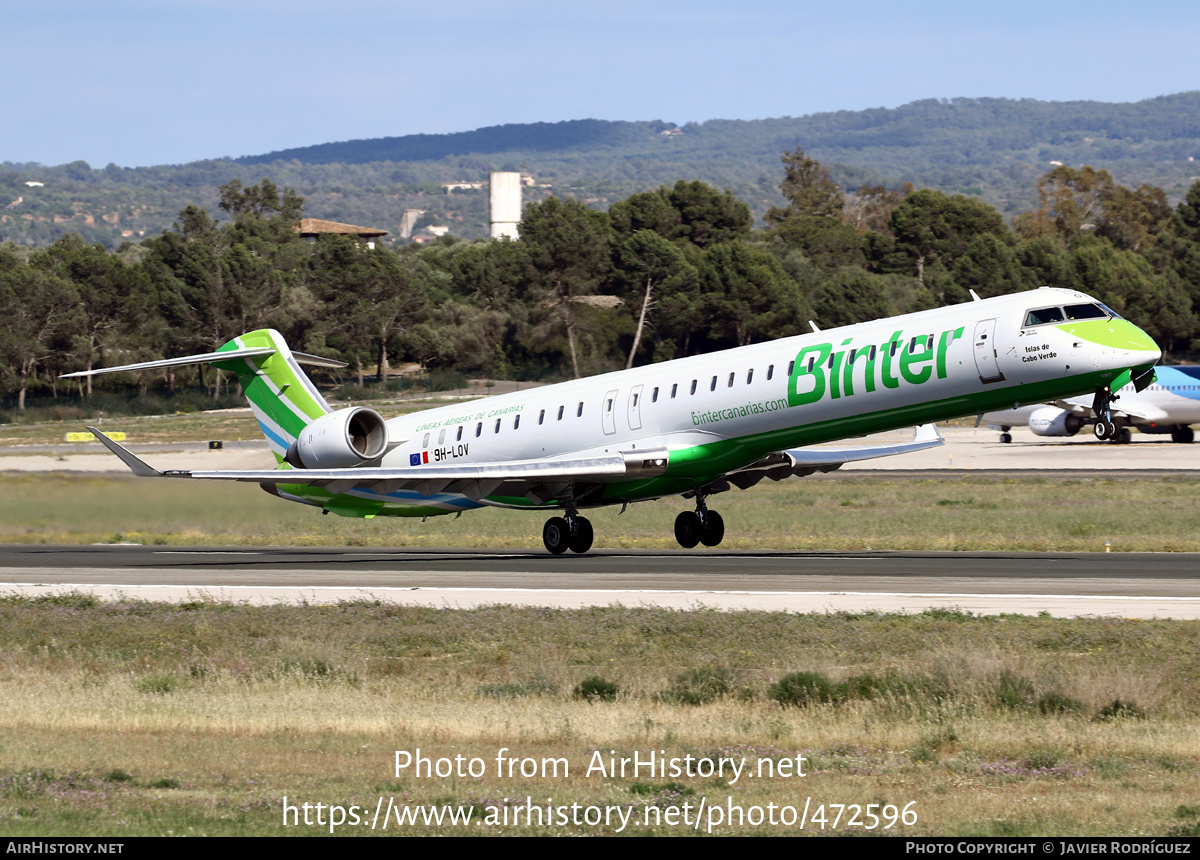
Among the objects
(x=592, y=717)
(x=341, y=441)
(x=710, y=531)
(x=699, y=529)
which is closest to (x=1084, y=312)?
(x=710, y=531)

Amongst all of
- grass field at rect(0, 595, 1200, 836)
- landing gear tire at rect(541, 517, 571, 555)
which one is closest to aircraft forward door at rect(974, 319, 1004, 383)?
grass field at rect(0, 595, 1200, 836)

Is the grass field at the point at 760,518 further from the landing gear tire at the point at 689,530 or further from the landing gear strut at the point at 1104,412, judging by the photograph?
the landing gear strut at the point at 1104,412

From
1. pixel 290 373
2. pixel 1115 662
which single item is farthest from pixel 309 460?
pixel 1115 662

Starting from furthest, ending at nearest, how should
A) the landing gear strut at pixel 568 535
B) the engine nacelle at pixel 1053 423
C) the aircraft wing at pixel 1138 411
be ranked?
the engine nacelle at pixel 1053 423, the aircraft wing at pixel 1138 411, the landing gear strut at pixel 568 535

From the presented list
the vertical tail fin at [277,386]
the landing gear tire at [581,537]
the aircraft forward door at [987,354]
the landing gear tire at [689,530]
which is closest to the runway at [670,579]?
→ the landing gear tire at [581,537]

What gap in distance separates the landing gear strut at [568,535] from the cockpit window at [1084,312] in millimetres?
11626

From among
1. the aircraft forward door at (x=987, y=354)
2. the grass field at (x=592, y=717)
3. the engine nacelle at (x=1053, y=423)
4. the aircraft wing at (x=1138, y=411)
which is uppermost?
the aircraft forward door at (x=987, y=354)

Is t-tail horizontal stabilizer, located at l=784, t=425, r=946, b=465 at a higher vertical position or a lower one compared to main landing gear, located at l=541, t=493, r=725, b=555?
higher

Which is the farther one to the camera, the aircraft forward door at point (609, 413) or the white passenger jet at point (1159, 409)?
the white passenger jet at point (1159, 409)

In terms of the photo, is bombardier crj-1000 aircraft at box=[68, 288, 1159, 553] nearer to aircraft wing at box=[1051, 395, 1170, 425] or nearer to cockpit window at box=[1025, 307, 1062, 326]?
cockpit window at box=[1025, 307, 1062, 326]

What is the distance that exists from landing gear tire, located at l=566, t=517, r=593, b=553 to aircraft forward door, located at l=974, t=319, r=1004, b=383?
10.1m

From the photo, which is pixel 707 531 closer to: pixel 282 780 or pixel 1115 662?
pixel 1115 662

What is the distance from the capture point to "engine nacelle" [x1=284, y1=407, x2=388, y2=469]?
3231 cm

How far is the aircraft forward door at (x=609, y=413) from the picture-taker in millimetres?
29928
